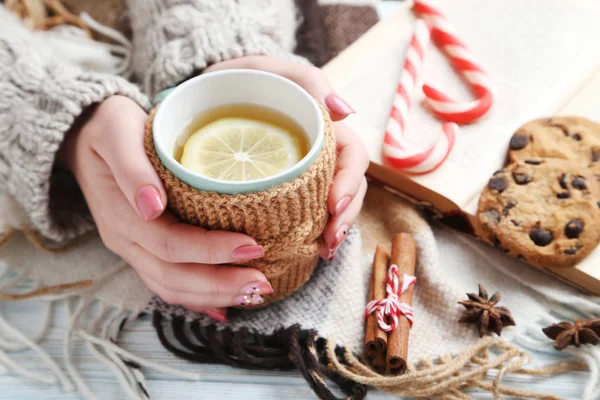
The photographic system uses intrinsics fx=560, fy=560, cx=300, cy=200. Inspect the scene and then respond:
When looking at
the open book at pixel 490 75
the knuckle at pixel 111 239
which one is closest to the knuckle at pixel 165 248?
the knuckle at pixel 111 239

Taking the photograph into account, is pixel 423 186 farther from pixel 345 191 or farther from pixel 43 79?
pixel 43 79

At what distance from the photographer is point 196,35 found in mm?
733

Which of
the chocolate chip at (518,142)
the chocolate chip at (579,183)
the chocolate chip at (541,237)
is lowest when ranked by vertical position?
the chocolate chip at (541,237)

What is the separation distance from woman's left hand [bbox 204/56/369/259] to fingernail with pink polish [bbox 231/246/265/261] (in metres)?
0.10

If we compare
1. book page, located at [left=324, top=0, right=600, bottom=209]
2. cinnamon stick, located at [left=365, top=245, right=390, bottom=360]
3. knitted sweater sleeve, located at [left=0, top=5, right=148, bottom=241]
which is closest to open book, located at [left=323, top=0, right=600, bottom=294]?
book page, located at [left=324, top=0, right=600, bottom=209]

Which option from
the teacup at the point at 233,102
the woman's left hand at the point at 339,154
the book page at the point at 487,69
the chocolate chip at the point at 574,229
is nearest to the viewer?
the teacup at the point at 233,102

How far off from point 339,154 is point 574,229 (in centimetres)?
32

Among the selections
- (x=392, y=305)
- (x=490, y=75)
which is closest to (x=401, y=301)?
(x=392, y=305)

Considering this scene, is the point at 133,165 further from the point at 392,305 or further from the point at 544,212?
the point at 544,212

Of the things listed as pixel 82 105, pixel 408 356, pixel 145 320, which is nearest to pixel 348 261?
pixel 408 356

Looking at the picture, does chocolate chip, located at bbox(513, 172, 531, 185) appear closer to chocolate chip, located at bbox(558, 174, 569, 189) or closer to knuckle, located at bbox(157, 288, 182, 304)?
chocolate chip, located at bbox(558, 174, 569, 189)

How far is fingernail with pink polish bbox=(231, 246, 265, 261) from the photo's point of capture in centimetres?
52

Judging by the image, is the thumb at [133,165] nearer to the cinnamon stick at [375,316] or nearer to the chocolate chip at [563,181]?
the cinnamon stick at [375,316]

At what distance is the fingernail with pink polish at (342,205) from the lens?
583 mm
